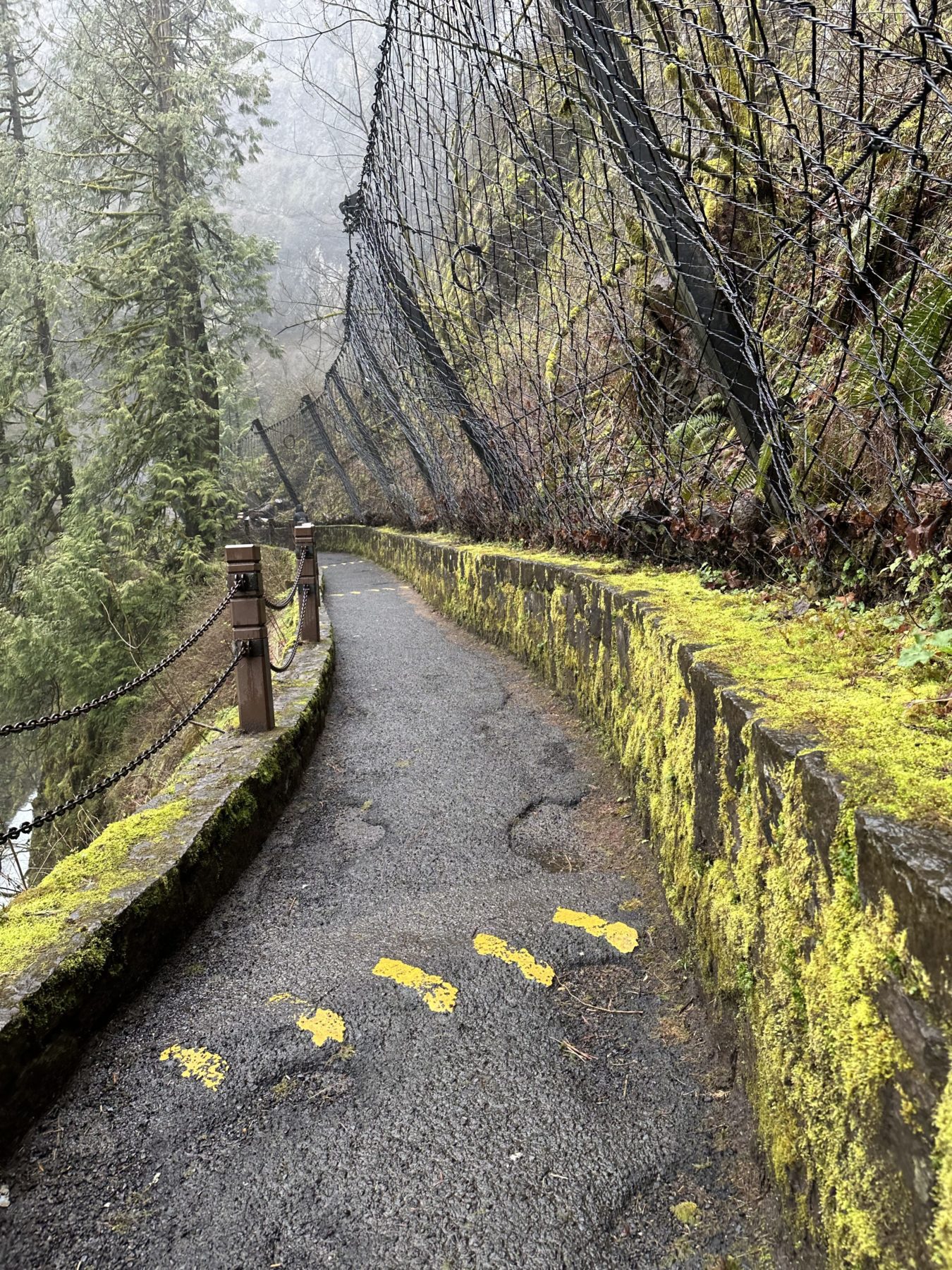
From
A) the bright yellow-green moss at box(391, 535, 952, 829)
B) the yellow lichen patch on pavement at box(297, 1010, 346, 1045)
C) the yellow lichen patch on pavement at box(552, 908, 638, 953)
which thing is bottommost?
the yellow lichen patch on pavement at box(297, 1010, 346, 1045)

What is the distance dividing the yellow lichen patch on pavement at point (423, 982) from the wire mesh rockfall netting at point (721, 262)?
1776mm

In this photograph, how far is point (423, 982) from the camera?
7.03ft

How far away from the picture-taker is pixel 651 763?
2.74 m

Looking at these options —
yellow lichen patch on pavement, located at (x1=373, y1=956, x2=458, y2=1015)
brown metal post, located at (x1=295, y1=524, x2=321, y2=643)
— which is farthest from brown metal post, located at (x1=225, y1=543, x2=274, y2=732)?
brown metal post, located at (x1=295, y1=524, x2=321, y2=643)

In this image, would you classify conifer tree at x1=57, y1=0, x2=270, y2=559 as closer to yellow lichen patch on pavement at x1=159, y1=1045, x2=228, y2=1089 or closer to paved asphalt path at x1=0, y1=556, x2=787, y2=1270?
paved asphalt path at x1=0, y1=556, x2=787, y2=1270

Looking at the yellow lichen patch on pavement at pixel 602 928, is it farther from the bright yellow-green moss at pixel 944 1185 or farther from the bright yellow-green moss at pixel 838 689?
the bright yellow-green moss at pixel 944 1185

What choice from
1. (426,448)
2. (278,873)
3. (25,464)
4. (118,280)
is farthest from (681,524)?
(25,464)

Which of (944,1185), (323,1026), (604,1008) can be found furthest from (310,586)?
(944,1185)

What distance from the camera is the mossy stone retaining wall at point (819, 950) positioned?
36.4 inches

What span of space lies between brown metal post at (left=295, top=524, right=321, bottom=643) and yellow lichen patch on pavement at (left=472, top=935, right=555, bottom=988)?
4.01 m

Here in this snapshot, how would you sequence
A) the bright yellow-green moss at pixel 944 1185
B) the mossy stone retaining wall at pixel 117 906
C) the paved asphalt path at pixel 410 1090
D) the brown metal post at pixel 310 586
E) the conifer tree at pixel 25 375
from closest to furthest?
the bright yellow-green moss at pixel 944 1185 → the paved asphalt path at pixel 410 1090 → the mossy stone retaining wall at pixel 117 906 → the brown metal post at pixel 310 586 → the conifer tree at pixel 25 375

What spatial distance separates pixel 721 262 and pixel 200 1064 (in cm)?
286

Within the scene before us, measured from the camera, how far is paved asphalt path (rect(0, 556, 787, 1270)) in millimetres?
1431

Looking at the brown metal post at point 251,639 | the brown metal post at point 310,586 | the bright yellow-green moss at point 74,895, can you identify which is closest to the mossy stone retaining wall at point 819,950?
the bright yellow-green moss at point 74,895
